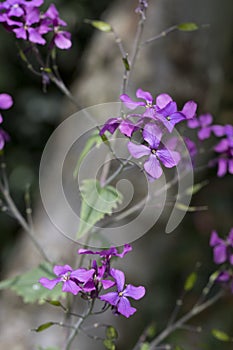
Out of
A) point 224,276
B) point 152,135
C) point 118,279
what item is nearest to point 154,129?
point 152,135

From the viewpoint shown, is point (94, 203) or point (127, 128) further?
point (94, 203)

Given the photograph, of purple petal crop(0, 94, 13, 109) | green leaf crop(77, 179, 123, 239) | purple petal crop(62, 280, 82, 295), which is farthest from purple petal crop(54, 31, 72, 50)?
purple petal crop(62, 280, 82, 295)

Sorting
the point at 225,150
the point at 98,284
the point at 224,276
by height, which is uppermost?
the point at 98,284

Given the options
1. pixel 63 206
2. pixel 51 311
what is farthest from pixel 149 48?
pixel 51 311

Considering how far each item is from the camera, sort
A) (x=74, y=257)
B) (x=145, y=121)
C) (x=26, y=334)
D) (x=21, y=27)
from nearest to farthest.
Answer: (x=145, y=121), (x=21, y=27), (x=26, y=334), (x=74, y=257)

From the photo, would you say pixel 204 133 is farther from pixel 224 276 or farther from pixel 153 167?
pixel 153 167

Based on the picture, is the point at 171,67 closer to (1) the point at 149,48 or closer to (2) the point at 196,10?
(1) the point at 149,48

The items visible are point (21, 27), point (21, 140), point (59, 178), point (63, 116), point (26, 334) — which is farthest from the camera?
point (21, 140)

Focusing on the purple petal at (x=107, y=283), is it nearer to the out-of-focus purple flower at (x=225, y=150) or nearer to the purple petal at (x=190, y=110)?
the purple petal at (x=190, y=110)
